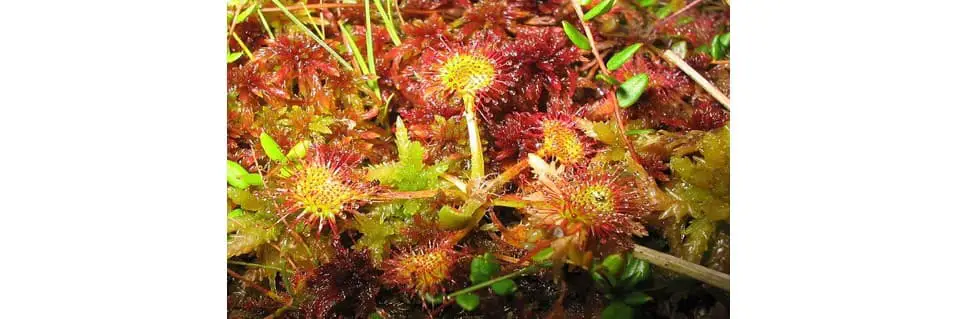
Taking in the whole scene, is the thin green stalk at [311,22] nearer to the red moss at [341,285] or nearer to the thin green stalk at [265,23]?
the thin green stalk at [265,23]

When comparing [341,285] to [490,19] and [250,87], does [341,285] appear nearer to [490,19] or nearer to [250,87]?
[250,87]

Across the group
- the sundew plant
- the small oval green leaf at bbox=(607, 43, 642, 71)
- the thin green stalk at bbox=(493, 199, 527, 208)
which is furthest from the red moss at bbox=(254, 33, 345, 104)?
the small oval green leaf at bbox=(607, 43, 642, 71)

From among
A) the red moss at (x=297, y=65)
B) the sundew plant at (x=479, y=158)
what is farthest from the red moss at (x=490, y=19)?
the red moss at (x=297, y=65)

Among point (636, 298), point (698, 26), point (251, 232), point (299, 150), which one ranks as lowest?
point (636, 298)

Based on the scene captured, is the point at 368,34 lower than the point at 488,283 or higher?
higher

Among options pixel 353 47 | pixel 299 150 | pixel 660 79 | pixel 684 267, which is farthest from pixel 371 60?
pixel 684 267
